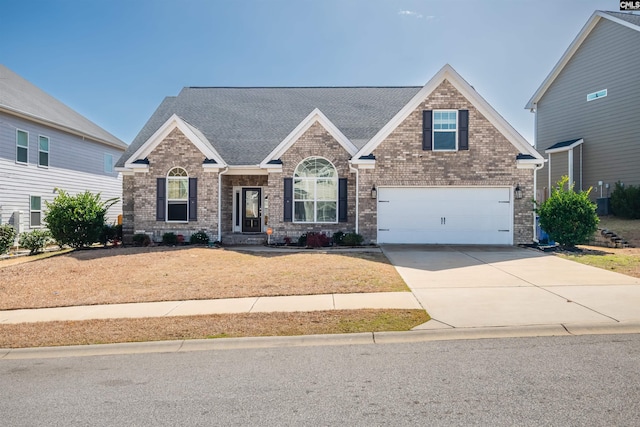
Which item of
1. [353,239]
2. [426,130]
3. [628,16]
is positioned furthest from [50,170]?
[628,16]

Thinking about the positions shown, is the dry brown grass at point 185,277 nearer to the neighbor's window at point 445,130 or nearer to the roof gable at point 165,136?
the roof gable at point 165,136

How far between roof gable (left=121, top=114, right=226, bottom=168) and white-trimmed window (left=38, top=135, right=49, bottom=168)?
20.8 feet

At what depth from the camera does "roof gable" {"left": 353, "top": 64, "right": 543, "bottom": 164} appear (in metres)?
16.8

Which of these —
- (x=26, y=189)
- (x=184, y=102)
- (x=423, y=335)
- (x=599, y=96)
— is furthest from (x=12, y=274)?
(x=599, y=96)

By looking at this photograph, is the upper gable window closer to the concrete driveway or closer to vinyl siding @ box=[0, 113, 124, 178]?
the concrete driveway

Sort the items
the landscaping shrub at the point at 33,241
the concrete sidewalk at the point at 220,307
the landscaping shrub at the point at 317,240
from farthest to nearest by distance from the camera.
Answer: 1. the landscaping shrub at the point at 33,241
2. the landscaping shrub at the point at 317,240
3. the concrete sidewalk at the point at 220,307

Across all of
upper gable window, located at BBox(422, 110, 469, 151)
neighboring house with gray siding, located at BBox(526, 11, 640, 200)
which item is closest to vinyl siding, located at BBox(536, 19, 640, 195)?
neighboring house with gray siding, located at BBox(526, 11, 640, 200)

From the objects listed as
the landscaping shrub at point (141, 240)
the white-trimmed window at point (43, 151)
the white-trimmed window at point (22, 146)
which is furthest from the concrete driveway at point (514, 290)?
the white-trimmed window at point (43, 151)

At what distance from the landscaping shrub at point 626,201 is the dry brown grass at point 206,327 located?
18.0 metres

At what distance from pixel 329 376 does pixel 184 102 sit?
21.5 metres

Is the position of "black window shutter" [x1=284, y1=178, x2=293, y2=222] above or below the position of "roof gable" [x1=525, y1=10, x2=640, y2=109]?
below

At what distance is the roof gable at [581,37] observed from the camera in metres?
22.2

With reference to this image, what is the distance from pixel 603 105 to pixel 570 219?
11.8 meters

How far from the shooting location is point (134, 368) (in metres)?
5.57
